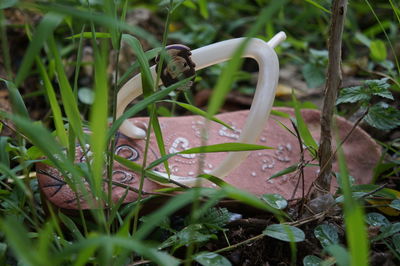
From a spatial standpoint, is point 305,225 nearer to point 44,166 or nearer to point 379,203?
point 379,203

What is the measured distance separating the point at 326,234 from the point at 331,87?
24 centimetres

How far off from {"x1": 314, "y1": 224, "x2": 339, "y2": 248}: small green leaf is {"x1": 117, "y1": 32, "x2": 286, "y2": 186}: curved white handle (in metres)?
0.19

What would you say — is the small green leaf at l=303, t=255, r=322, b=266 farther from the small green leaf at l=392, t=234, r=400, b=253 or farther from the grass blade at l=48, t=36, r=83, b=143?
the grass blade at l=48, t=36, r=83, b=143

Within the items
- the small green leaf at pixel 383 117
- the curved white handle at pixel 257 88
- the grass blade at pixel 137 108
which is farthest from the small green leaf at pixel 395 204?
the grass blade at pixel 137 108

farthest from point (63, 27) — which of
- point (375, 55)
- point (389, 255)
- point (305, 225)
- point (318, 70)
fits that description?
point (389, 255)

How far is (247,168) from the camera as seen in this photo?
1.00 meters

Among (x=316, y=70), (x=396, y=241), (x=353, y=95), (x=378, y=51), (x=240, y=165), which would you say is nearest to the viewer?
(x=396, y=241)

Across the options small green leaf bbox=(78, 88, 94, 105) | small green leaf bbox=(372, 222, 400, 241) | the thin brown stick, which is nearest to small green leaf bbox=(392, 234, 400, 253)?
small green leaf bbox=(372, 222, 400, 241)

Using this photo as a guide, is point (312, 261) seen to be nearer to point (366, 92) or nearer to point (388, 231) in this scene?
point (388, 231)

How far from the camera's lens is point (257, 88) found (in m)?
0.89

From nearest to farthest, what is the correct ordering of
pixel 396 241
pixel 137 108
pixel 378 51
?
pixel 137 108, pixel 396 241, pixel 378 51

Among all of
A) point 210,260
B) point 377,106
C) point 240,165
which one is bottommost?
point 210,260

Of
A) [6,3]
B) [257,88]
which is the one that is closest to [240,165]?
[257,88]

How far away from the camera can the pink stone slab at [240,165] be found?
862 mm
